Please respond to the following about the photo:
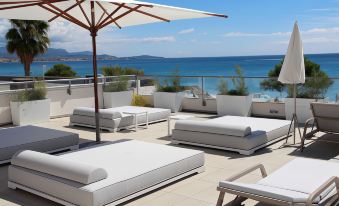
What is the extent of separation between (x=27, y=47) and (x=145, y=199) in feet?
Result: 68.4

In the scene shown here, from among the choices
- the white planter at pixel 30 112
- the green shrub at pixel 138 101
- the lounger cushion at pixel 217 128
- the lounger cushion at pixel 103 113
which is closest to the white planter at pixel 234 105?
the green shrub at pixel 138 101

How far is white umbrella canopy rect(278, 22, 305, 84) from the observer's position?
704cm

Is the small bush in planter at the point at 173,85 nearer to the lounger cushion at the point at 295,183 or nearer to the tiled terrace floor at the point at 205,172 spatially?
the tiled terrace floor at the point at 205,172

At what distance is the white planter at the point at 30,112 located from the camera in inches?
381

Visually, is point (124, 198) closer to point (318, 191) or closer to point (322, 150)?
point (318, 191)

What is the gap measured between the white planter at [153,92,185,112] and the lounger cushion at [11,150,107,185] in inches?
270

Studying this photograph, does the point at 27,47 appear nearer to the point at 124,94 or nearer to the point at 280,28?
the point at 124,94

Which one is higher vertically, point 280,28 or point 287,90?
point 280,28

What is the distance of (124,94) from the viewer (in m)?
11.9

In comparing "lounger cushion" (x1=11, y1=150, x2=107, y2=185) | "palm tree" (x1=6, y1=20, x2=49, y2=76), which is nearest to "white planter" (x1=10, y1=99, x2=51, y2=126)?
"lounger cushion" (x1=11, y1=150, x2=107, y2=185)

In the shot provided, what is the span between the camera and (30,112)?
9.88 metres

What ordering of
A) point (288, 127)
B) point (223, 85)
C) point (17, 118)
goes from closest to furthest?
point (288, 127)
point (17, 118)
point (223, 85)

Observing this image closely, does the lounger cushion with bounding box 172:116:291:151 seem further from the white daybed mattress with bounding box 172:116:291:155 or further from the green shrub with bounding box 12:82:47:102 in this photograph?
the green shrub with bounding box 12:82:47:102

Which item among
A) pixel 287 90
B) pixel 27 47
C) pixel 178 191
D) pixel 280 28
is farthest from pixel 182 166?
pixel 280 28
